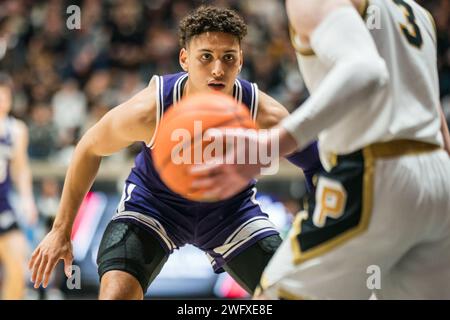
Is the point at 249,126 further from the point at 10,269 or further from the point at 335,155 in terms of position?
the point at 10,269

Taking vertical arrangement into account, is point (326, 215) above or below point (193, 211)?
below

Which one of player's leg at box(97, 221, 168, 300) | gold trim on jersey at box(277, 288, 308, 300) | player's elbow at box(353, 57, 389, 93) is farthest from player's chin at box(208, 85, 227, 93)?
player's elbow at box(353, 57, 389, 93)

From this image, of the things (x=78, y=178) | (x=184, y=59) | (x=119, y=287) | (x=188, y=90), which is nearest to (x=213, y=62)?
(x=188, y=90)

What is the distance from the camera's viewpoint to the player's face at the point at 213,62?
12.7 feet

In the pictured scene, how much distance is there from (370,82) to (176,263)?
5.81m

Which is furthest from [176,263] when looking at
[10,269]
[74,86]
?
[74,86]

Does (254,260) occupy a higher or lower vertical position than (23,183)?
lower

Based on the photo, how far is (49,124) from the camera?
9.41m

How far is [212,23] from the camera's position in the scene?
159 inches

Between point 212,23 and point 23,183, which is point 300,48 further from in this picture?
point 23,183

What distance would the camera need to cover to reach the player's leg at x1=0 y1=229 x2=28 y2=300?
289 inches

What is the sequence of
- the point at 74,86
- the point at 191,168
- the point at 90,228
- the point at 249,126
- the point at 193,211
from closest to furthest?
1. the point at 191,168
2. the point at 249,126
3. the point at 193,211
4. the point at 90,228
5. the point at 74,86

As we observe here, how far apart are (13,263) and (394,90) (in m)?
5.70

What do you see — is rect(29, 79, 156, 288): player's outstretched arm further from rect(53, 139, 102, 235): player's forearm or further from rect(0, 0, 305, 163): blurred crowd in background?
rect(0, 0, 305, 163): blurred crowd in background
